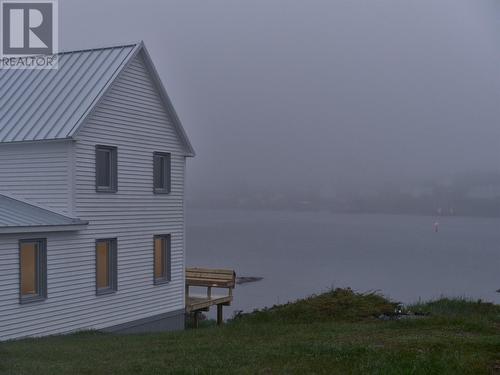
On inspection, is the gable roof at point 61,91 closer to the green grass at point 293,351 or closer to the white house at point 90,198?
the white house at point 90,198

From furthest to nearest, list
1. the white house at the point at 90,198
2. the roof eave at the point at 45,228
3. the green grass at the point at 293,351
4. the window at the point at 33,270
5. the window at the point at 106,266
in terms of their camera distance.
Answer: the window at the point at 106,266 → the white house at the point at 90,198 → the window at the point at 33,270 → the roof eave at the point at 45,228 → the green grass at the point at 293,351

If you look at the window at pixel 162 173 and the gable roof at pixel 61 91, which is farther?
the window at pixel 162 173

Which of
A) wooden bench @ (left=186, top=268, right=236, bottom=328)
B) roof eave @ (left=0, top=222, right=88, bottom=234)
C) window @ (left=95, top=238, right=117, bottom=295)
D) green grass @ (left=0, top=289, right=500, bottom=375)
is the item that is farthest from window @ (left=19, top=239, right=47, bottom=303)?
wooden bench @ (left=186, top=268, right=236, bottom=328)

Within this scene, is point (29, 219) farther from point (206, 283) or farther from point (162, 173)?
point (206, 283)

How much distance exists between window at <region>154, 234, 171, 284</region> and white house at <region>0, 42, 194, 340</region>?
4 cm

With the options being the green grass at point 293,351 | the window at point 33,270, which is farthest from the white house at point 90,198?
the green grass at point 293,351

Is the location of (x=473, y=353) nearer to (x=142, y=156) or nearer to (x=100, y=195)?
(x=100, y=195)

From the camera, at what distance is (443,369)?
32.8 feet

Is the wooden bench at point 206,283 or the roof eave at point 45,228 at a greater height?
the roof eave at point 45,228

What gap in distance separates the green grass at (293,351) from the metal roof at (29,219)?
3.00 metres

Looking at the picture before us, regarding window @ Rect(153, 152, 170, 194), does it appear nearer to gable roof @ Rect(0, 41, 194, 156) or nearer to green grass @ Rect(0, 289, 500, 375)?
gable roof @ Rect(0, 41, 194, 156)

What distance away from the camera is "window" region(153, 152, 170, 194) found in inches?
1009

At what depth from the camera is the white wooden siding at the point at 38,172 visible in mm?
20922

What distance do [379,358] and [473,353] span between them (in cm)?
175
